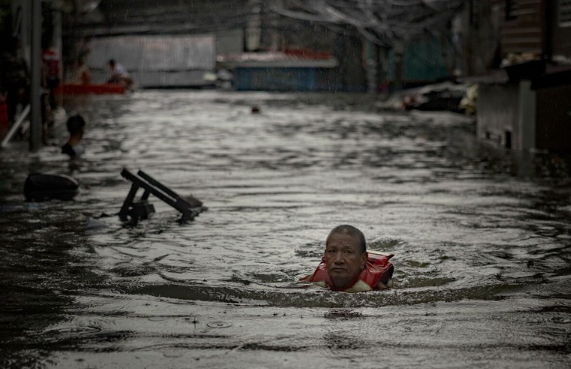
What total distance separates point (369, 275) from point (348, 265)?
0.22 meters

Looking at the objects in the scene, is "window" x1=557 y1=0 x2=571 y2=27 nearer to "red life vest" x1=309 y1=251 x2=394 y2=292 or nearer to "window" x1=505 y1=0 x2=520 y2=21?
"window" x1=505 y1=0 x2=520 y2=21

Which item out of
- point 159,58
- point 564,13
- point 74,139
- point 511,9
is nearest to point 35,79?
point 74,139

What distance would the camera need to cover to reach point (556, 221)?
36.9 feet

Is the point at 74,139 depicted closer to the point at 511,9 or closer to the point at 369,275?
the point at 369,275

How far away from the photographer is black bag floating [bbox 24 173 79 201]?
12.8 m

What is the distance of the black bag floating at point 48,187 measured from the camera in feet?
42.1

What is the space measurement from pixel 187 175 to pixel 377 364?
10.8 metres

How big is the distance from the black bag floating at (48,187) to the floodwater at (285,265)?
21 centimetres

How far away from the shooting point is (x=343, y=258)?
24.3 feet

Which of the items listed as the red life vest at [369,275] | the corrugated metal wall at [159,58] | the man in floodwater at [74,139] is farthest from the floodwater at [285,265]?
the corrugated metal wall at [159,58]

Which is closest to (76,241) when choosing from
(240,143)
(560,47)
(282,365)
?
(282,365)

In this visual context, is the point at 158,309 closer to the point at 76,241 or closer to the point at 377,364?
the point at 377,364

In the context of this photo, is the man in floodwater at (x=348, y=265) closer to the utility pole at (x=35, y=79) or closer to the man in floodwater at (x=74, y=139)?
the man in floodwater at (x=74, y=139)

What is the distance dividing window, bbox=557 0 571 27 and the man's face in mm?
18910
